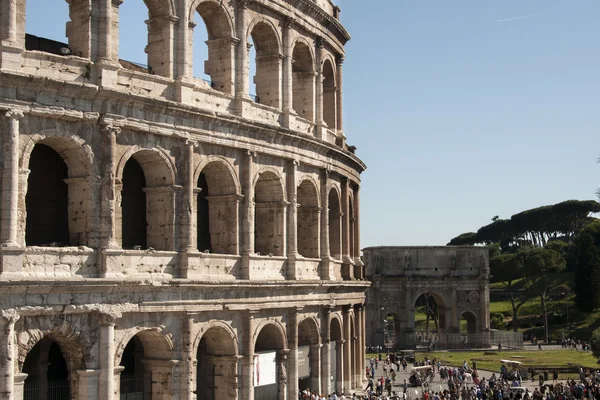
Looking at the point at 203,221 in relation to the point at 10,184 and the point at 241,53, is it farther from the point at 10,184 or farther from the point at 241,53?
the point at 10,184

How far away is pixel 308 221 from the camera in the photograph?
3095 centimetres

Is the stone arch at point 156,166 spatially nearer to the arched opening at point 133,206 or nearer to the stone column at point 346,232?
the arched opening at point 133,206

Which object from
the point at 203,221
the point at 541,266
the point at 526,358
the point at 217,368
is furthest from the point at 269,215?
the point at 541,266

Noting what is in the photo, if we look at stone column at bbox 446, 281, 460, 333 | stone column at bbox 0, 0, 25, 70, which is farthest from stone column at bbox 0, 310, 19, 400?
stone column at bbox 446, 281, 460, 333

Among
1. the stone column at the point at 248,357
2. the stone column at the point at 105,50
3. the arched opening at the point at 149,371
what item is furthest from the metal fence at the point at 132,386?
the stone column at the point at 105,50

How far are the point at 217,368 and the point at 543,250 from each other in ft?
179

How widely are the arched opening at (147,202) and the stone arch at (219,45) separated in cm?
377

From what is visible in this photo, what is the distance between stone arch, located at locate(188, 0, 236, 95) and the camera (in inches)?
1038

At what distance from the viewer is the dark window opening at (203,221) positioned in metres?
26.6

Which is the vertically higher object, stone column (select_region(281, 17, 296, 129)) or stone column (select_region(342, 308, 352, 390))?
stone column (select_region(281, 17, 296, 129))

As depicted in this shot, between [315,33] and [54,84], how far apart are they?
12.8m

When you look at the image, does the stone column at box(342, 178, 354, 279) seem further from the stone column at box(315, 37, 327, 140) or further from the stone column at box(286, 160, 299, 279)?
the stone column at box(286, 160, 299, 279)

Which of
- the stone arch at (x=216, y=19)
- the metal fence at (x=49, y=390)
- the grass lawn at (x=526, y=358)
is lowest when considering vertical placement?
the grass lawn at (x=526, y=358)

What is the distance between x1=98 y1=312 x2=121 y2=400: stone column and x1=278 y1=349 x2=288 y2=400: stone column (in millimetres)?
7497
